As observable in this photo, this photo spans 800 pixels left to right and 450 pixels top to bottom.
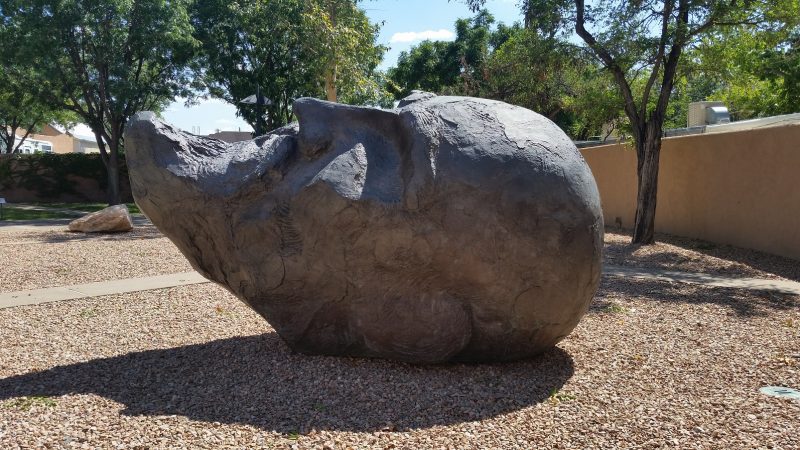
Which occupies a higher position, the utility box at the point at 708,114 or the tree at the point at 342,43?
the tree at the point at 342,43

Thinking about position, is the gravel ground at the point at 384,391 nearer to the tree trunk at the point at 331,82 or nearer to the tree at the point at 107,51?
the tree trunk at the point at 331,82

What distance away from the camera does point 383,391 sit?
464 centimetres

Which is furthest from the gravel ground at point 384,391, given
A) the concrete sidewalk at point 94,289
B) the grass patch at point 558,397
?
the concrete sidewalk at point 94,289

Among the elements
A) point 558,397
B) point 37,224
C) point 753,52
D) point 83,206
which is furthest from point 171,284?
point 83,206

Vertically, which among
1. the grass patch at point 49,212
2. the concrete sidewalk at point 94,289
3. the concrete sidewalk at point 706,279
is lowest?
the concrete sidewalk at point 706,279

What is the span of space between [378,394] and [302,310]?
0.90 m

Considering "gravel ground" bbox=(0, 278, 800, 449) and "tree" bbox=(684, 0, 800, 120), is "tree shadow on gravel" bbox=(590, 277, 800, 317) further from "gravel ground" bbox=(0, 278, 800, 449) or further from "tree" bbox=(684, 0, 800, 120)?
"tree" bbox=(684, 0, 800, 120)

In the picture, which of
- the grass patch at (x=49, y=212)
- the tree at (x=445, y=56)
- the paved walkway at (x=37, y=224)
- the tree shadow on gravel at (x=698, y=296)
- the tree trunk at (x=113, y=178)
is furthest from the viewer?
the tree at (x=445, y=56)

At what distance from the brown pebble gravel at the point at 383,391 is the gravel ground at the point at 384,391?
0.05 ft

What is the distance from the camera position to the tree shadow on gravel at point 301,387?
4.27 metres

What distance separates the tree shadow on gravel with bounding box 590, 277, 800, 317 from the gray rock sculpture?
10.1 feet

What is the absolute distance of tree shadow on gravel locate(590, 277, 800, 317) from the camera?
308 inches

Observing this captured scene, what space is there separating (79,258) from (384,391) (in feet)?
29.3

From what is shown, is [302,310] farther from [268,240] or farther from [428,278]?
[428,278]
